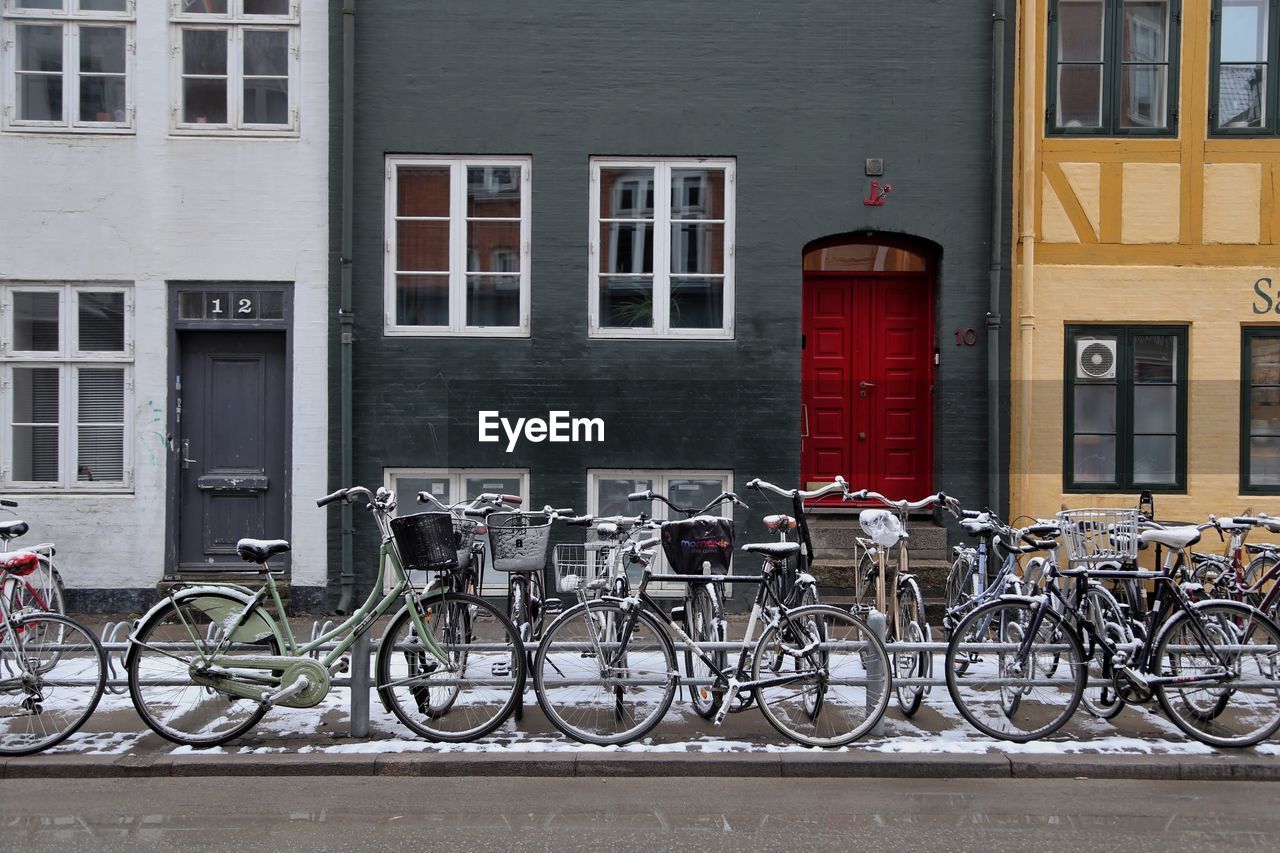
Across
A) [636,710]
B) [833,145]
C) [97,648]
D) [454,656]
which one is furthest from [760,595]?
[833,145]

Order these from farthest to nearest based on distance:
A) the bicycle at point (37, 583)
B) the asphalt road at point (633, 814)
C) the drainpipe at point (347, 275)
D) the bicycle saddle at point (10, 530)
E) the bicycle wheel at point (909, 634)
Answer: the drainpipe at point (347, 275), the bicycle saddle at point (10, 530), the bicycle at point (37, 583), the bicycle wheel at point (909, 634), the asphalt road at point (633, 814)

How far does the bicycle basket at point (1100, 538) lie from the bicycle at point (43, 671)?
19.8ft

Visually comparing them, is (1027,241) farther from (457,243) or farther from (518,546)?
(518,546)

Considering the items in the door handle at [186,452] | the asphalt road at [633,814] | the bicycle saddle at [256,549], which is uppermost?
the door handle at [186,452]

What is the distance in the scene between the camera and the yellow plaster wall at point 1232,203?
1016cm

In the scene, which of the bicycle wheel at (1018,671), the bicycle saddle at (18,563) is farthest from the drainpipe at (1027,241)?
the bicycle saddle at (18,563)

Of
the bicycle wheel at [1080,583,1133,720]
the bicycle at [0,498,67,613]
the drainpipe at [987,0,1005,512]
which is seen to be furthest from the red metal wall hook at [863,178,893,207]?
the bicycle at [0,498,67,613]

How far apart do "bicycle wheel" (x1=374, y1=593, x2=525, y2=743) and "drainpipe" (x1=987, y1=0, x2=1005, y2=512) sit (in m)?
5.51

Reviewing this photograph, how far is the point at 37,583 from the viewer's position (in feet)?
30.0

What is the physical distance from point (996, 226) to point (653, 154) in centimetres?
325

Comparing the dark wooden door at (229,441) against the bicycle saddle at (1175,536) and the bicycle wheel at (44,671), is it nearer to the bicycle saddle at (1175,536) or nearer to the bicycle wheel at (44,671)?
the bicycle wheel at (44,671)

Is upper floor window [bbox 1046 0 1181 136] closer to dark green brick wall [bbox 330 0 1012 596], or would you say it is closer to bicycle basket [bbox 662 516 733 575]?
dark green brick wall [bbox 330 0 1012 596]

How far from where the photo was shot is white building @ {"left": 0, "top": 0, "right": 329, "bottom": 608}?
10.0 metres

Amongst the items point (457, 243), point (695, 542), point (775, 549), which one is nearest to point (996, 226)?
point (457, 243)
